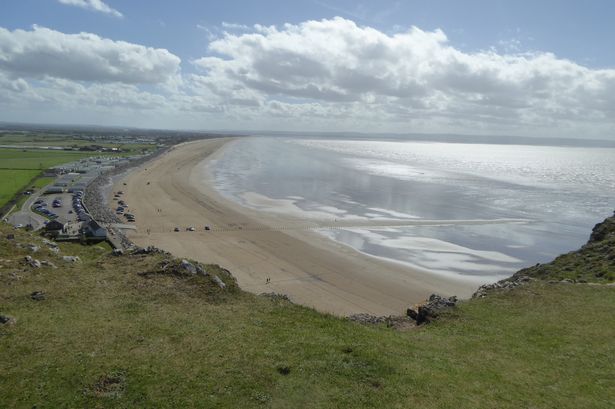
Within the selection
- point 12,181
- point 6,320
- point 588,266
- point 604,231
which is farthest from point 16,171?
point 604,231

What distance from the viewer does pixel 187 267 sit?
2412cm

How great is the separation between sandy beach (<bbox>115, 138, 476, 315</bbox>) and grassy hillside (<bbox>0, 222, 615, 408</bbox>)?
1281 centimetres

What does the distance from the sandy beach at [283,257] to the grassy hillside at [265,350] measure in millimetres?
12815

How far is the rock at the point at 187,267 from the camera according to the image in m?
24.0

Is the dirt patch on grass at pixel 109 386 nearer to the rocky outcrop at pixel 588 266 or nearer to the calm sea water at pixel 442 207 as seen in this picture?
the rocky outcrop at pixel 588 266

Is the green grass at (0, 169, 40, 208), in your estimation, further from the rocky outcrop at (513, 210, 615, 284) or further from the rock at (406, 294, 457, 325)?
the rocky outcrop at (513, 210, 615, 284)

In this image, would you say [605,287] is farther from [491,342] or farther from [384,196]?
[384,196]

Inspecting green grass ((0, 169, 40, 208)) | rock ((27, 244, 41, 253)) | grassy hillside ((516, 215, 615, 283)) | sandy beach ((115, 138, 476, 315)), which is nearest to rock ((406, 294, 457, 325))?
sandy beach ((115, 138, 476, 315))

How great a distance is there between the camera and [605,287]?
82.4 feet

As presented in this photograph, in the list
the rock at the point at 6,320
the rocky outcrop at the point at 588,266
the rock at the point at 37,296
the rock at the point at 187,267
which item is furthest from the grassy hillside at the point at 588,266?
the rock at the point at 6,320

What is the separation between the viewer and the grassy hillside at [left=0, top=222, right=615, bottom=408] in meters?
13.7

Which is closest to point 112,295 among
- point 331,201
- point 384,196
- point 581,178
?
point 331,201

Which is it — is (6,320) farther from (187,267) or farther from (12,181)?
(12,181)

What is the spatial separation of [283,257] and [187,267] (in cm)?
2287
